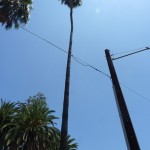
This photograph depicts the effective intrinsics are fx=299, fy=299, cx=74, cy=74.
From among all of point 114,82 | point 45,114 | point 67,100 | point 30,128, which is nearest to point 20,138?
point 30,128

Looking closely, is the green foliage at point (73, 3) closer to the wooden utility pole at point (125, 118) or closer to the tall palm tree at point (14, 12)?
the tall palm tree at point (14, 12)

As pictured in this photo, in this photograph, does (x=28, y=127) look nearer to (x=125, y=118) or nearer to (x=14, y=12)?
(x=14, y=12)

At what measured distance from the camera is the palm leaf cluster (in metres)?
28.7

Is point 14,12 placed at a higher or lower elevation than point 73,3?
lower

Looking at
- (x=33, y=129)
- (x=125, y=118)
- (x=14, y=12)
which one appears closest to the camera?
(x=125, y=118)

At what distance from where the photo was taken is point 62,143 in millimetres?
13594

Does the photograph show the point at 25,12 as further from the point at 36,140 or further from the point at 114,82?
Answer: the point at 114,82

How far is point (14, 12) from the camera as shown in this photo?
86.0ft

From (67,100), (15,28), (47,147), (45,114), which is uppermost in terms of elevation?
(15,28)

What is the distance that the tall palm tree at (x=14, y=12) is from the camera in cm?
2545

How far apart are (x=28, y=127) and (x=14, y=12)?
36.2 feet

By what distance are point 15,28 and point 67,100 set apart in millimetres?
12422

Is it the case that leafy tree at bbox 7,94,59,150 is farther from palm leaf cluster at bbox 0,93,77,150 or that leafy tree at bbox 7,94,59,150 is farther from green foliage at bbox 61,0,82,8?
green foliage at bbox 61,0,82,8

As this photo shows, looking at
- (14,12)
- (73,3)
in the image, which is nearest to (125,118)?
(14,12)
